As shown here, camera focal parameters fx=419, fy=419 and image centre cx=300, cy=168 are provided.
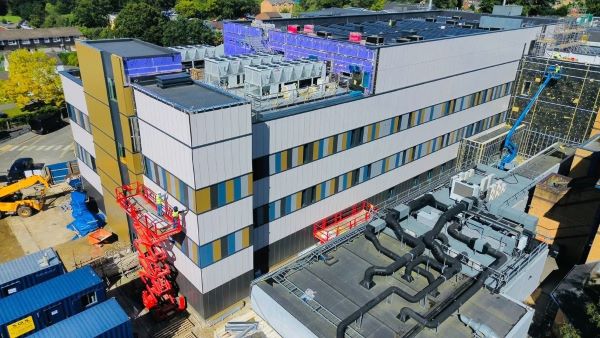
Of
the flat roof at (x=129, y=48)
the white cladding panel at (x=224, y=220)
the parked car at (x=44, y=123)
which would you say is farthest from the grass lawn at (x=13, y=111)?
the white cladding panel at (x=224, y=220)

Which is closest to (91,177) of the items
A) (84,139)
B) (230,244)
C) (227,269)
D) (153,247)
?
(84,139)

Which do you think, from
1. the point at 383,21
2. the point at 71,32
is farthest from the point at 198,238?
the point at 71,32

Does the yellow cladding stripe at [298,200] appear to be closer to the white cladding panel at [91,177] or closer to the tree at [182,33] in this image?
the white cladding panel at [91,177]

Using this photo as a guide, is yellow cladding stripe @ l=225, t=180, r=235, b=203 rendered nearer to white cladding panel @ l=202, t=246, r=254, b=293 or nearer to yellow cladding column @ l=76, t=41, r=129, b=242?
white cladding panel @ l=202, t=246, r=254, b=293

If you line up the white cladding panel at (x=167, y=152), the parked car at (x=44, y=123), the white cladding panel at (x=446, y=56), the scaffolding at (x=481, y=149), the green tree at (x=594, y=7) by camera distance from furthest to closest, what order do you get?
the green tree at (x=594, y=7), the parked car at (x=44, y=123), the scaffolding at (x=481, y=149), the white cladding panel at (x=446, y=56), the white cladding panel at (x=167, y=152)

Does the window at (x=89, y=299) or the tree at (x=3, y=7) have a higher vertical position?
the tree at (x=3, y=7)

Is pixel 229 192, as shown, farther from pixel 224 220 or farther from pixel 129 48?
pixel 129 48
